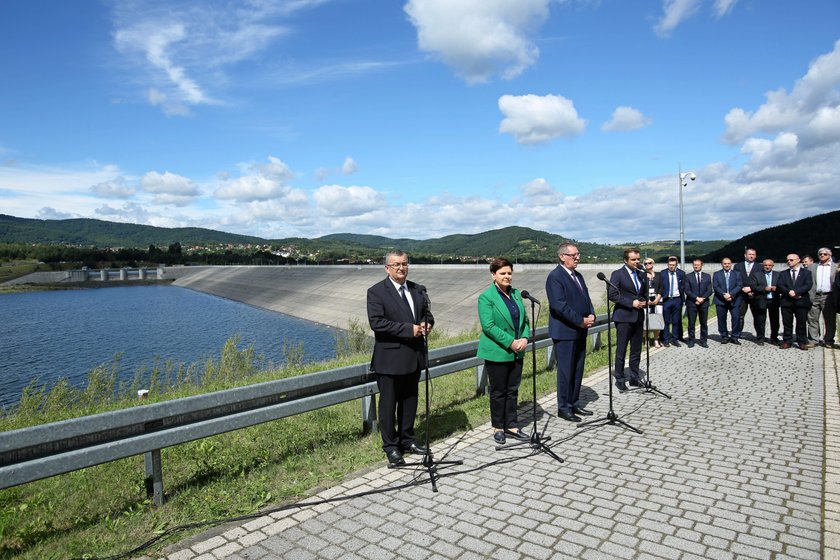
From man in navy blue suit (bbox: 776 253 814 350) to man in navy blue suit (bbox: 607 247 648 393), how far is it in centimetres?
533

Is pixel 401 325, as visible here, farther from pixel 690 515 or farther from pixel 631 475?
pixel 690 515

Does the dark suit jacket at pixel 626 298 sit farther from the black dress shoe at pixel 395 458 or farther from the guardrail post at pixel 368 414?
the black dress shoe at pixel 395 458

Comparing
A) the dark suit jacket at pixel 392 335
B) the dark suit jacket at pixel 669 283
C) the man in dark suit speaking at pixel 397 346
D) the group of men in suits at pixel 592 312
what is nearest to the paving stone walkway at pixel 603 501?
the man in dark suit speaking at pixel 397 346

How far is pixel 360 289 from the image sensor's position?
50.4 m

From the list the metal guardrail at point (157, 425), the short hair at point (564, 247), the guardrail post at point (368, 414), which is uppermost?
the short hair at point (564, 247)

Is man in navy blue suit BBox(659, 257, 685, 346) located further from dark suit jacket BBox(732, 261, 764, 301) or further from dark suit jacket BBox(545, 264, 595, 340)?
dark suit jacket BBox(545, 264, 595, 340)

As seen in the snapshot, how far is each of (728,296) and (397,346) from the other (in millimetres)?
10366

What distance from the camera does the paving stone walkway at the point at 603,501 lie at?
3641 millimetres

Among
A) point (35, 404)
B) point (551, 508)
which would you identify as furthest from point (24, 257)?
point (551, 508)

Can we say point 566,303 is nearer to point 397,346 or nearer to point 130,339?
point 397,346

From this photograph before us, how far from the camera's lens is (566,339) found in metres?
6.82

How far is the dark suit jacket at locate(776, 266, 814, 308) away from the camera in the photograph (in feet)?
38.2

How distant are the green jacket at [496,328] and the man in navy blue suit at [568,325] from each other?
98 cm

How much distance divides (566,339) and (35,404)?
8844 millimetres
